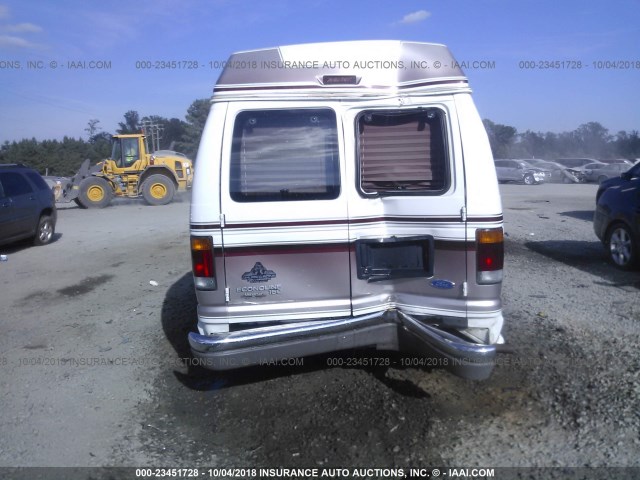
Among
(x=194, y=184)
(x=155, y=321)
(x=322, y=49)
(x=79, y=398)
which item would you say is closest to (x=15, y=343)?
(x=155, y=321)

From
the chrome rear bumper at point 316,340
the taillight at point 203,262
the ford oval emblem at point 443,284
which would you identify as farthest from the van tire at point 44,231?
the ford oval emblem at point 443,284

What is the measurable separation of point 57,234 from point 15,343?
370 inches

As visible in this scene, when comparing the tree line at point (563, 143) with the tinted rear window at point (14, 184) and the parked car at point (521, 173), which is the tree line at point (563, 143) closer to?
the parked car at point (521, 173)

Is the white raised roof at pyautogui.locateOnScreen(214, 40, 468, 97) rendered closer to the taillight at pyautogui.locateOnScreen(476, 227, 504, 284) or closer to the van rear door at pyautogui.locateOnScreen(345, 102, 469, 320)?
the van rear door at pyautogui.locateOnScreen(345, 102, 469, 320)

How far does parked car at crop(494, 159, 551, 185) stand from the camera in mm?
33219

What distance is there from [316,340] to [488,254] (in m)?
1.37

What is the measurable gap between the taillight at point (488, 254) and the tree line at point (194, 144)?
118ft

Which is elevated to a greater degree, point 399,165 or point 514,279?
point 399,165

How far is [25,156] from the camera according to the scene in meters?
48.8

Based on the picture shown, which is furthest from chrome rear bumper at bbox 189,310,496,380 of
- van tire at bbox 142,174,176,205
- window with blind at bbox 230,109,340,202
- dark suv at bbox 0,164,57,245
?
van tire at bbox 142,174,176,205

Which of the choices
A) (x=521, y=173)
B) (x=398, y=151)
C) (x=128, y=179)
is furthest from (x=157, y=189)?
(x=521, y=173)

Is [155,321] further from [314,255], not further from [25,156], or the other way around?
[25,156]

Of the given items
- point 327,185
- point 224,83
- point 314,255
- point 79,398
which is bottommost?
point 79,398

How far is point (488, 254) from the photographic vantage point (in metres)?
4.02
